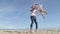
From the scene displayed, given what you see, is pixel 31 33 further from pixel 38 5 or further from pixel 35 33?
pixel 38 5

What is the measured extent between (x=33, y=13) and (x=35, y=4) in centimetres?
57

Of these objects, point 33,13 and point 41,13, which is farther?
point 41,13

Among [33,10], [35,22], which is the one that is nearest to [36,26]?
[35,22]

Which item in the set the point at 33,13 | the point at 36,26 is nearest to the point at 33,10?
the point at 33,13

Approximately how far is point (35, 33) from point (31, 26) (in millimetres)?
623

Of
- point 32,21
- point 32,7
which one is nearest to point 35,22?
point 32,21

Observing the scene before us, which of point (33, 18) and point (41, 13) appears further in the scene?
point (41, 13)

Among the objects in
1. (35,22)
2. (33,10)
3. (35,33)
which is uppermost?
(33,10)

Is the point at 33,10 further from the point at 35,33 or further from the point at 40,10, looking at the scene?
the point at 35,33

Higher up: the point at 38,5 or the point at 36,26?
the point at 38,5

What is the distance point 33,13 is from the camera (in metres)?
11.2

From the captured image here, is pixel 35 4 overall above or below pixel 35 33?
above

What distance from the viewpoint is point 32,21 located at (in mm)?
11320

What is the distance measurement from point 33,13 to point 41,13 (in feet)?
2.94
